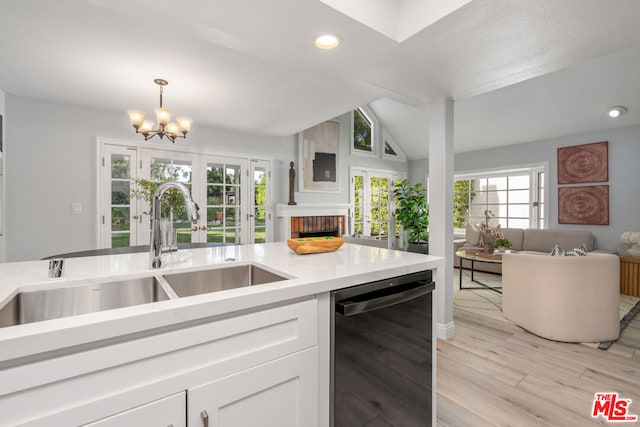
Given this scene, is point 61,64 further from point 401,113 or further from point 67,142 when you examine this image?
point 401,113

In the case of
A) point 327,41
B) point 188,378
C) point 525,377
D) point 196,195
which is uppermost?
point 327,41

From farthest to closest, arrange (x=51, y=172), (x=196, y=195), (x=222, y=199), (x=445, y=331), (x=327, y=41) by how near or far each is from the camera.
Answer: (x=222, y=199), (x=196, y=195), (x=51, y=172), (x=445, y=331), (x=327, y=41)

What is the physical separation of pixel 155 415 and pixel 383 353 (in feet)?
2.68

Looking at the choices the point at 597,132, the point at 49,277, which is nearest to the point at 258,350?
the point at 49,277

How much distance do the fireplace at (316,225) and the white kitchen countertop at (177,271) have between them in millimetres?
3237

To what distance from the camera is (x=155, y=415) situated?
2.48ft

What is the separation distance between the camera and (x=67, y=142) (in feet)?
11.6

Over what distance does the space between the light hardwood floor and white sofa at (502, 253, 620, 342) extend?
0.39ft

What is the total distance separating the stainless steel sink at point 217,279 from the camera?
1256 millimetres

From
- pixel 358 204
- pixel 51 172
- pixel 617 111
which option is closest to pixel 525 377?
pixel 617 111

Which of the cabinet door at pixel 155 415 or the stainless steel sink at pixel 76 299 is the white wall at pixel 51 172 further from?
the cabinet door at pixel 155 415

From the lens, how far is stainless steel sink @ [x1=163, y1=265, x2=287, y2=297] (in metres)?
1.26

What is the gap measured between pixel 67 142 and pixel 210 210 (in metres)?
1.83

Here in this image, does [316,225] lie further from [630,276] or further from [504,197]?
[630,276]
